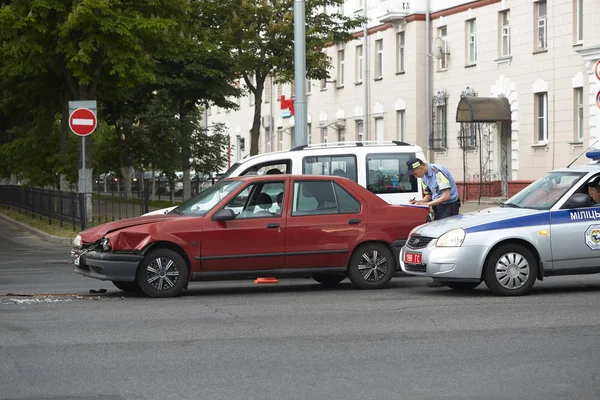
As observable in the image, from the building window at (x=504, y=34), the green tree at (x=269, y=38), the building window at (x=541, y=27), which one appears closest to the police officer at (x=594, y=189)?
the building window at (x=541, y=27)

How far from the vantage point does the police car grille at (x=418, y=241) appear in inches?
551

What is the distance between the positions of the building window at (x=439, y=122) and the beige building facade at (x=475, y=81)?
0.05 metres

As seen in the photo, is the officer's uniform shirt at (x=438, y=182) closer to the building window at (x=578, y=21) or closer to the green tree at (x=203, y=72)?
the building window at (x=578, y=21)

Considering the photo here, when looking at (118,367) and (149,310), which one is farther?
(149,310)

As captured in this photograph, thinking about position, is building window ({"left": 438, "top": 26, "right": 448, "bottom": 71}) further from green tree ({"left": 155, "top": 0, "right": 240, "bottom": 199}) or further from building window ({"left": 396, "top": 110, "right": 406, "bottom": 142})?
green tree ({"left": 155, "top": 0, "right": 240, "bottom": 199})

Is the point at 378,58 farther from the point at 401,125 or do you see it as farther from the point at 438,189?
the point at 438,189

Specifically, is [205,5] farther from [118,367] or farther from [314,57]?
[118,367]

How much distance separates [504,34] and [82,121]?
20.8m

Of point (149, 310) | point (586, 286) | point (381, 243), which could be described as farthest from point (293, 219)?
point (586, 286)

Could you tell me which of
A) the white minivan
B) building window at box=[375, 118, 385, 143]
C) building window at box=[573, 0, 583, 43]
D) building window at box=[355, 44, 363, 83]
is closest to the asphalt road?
the white minivan

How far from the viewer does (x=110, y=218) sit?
29.8 m

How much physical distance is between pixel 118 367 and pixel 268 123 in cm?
5789

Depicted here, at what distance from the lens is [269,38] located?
138 ft

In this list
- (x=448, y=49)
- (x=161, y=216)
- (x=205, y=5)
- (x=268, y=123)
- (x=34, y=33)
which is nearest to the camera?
(x=161, y=216)
